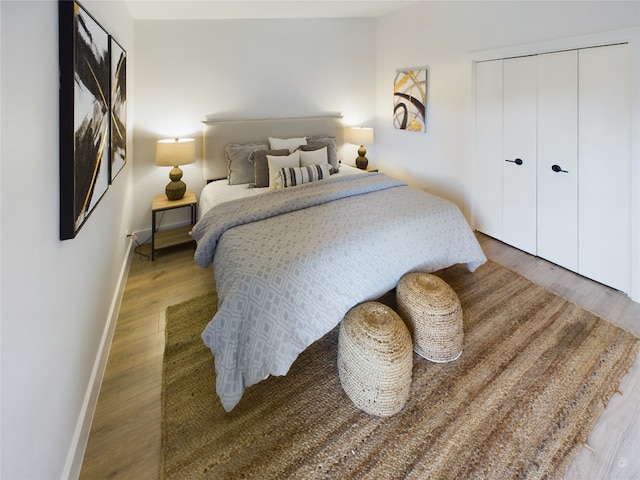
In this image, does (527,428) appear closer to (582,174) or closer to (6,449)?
(6,449)

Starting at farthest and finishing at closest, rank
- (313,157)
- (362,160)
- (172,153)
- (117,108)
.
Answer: (362,160) < (313,157) < (172,153) < (117,108)

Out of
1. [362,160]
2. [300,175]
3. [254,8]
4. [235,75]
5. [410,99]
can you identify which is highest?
[254,8]

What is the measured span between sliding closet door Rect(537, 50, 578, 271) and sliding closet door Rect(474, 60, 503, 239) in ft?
1.32

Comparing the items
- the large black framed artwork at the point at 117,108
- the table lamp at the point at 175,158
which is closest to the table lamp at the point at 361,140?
the table lamp at the point at 175,158

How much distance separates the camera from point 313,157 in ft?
11.3

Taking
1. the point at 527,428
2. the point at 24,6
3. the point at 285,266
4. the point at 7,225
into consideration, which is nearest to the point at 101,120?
the point at 24,6

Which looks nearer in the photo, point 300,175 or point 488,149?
point 300,175

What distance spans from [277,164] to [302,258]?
1738mm

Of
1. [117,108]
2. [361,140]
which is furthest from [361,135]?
[117,108]

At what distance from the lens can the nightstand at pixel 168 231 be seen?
10.5 ft

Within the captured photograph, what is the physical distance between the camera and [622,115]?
2330 millimetres

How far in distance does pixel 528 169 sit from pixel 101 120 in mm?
3307

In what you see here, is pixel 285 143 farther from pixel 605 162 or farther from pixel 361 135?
pixel 605 162

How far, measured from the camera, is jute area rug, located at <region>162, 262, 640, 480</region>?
1373mm
